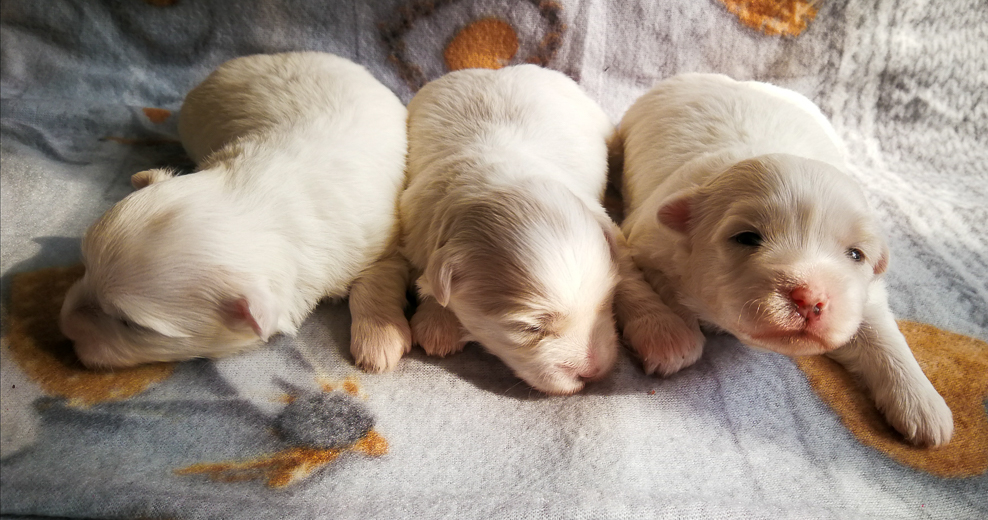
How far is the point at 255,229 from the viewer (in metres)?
2.08

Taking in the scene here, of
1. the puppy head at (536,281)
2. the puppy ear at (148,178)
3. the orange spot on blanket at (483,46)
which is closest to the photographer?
the puppy head at (536,281)

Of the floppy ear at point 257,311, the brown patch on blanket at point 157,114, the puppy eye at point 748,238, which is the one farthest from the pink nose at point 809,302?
the brown patch on blanket at point 157,114

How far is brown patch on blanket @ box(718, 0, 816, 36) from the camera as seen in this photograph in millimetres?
3422

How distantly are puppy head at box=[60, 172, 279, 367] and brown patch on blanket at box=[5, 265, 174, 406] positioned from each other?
0.06m

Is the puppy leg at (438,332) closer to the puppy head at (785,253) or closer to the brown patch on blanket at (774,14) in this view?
the puppy head at (785,253)

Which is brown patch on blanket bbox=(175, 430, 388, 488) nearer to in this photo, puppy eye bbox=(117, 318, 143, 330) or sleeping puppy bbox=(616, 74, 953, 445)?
puppy eye bbox=(117, 318, 143, 330)

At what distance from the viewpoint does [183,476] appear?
5.65 feet

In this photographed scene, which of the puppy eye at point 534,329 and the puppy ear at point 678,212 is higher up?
the puppy ear at point 678,212

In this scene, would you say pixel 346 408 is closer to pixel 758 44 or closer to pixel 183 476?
pixel 183 476

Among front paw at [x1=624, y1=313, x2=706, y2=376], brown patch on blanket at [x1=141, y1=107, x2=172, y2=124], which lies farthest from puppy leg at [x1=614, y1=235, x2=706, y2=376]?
brown patch on blanket at [x1=141, y1=107, x2=172, y2=124]

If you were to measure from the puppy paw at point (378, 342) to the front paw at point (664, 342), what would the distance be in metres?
0.82

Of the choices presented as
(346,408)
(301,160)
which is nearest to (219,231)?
(301,160)

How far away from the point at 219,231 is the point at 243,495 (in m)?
0.82

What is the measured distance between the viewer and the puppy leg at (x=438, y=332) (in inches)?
86.0
